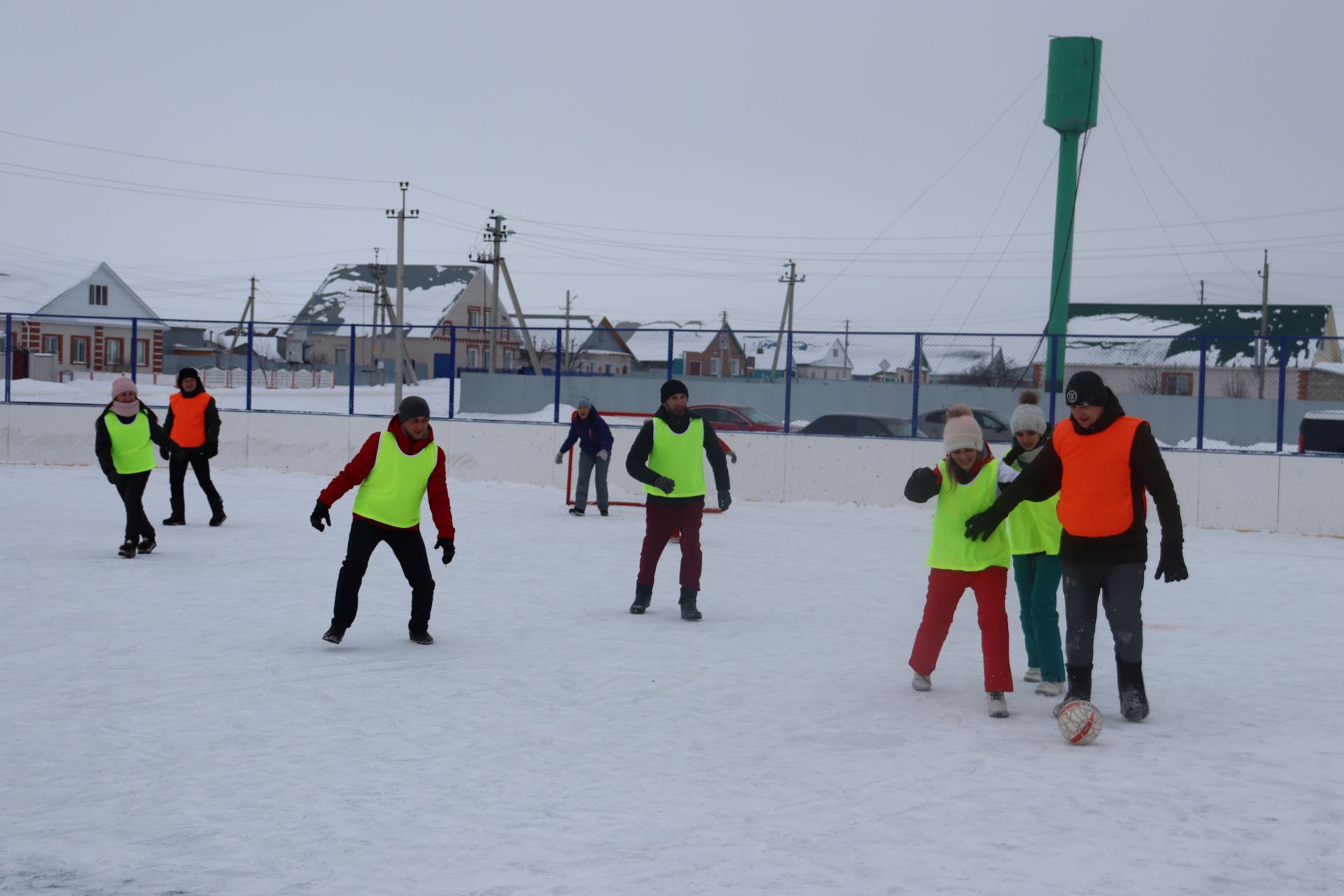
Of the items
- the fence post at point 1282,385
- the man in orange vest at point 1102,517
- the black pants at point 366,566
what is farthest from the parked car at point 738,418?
the man in orange vest at point 1102,517

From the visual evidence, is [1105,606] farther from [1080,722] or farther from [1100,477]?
[1080,722]

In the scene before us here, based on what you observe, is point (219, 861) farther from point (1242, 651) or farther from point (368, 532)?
point (1242, 651)

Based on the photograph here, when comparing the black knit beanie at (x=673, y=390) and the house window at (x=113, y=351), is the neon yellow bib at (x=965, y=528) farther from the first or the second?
the house window at (x=113, y=351)

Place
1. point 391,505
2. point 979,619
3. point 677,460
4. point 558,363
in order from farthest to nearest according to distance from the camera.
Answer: point 558,363
point 677,460
point 391,505
point 979,619

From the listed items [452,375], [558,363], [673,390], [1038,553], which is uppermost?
[558,363]

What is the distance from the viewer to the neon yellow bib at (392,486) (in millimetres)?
7473

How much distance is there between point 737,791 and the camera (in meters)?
4.85

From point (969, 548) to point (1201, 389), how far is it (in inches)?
460

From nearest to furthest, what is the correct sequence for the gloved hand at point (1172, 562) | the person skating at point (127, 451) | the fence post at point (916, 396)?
the gloved hand at point (1172, 562)
the person skating at point (127, 451)
the fence post at point (916, 396)

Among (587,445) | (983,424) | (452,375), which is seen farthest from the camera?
(983,424)

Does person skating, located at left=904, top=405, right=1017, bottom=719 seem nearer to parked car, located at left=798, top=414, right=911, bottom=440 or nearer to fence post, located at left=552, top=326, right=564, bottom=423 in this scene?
parked car, located at left=798, top=414, right=911, bottom=440

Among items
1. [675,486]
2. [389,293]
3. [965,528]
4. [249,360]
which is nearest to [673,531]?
[675,486]

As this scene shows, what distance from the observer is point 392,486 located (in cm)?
747

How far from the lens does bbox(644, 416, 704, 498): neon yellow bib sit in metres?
8.82
